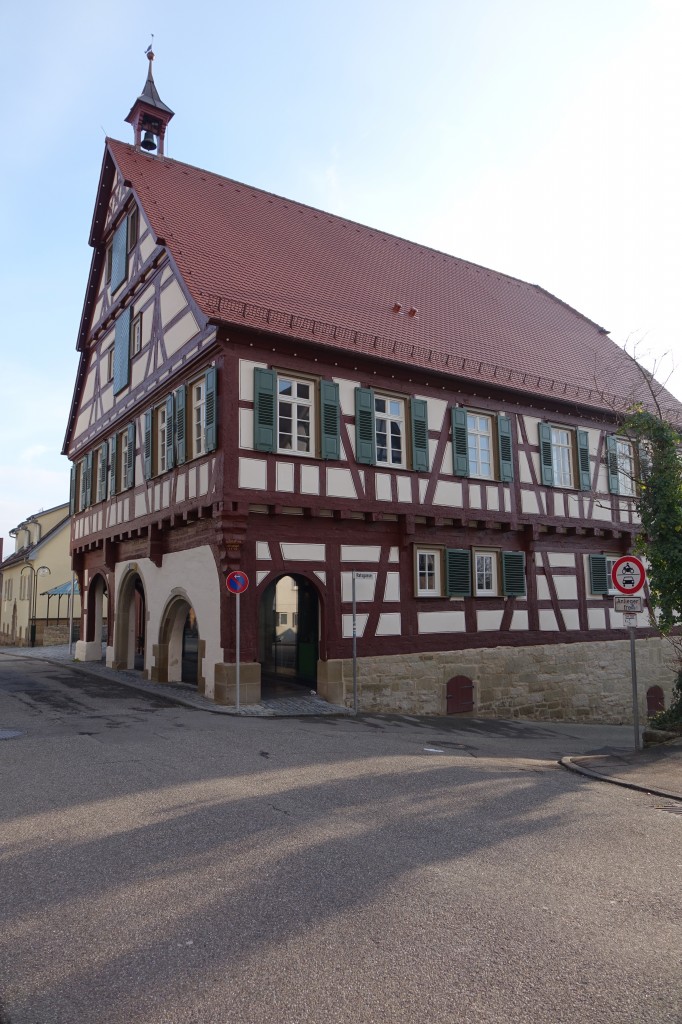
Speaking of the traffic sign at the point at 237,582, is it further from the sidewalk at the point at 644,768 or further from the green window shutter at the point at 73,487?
the green window shutter at the point at 73,487

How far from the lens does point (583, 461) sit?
1972 cm

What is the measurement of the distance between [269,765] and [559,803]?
3024mm

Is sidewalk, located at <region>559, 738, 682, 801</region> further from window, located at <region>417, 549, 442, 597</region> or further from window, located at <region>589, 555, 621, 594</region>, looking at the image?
window, located at <region>589, 555, 621, 594</region>

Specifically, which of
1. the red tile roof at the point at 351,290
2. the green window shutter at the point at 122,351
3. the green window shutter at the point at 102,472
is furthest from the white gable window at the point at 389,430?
the green window shutter at the point at 102,472

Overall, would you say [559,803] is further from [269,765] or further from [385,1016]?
[385,1016]

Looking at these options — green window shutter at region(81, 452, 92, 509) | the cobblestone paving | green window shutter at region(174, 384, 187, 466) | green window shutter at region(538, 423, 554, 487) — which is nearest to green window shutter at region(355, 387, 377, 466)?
green window shutter at region(174, 384, 187, 466)

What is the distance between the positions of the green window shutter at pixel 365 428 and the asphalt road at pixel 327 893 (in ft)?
25.5

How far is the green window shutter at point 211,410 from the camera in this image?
13789mm

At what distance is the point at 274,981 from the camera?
3.33m

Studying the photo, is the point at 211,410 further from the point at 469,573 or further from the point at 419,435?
the point at 469,573

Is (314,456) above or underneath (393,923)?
above

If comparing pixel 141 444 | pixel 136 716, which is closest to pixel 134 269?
pixel 141 444

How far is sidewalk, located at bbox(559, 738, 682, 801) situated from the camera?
778 centimetres

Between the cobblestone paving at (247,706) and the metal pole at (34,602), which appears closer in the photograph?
the cobblestone paving at (247,706)
